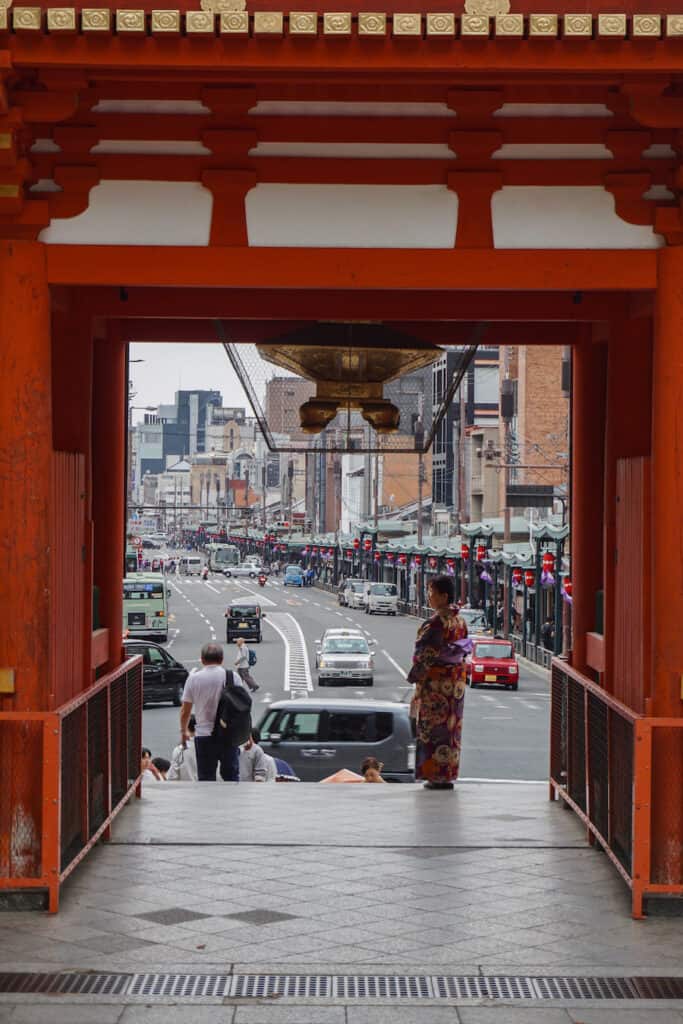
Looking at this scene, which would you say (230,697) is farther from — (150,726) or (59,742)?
(150,726)

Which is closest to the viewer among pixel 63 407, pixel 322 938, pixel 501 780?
pixel 322 938

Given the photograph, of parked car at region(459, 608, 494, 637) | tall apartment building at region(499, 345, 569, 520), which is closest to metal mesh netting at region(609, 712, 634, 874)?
parked car at region(459, 608, 494, 637)

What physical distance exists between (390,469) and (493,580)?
38.5 m

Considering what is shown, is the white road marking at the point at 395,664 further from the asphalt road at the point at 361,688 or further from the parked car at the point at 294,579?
the parked car at the point at 294,579

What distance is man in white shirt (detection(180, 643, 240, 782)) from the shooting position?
12656mm

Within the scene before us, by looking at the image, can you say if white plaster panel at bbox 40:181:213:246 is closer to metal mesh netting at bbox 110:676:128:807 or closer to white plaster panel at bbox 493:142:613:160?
white plaster panel at bbox 493:142:613:160

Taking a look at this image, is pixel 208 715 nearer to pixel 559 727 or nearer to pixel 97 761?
pixel 559 727

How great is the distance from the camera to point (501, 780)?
23.8 metres

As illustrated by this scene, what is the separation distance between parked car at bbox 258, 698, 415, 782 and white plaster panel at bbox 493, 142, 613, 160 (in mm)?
12485

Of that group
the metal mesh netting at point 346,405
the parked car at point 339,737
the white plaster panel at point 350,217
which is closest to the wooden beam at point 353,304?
the white plaster panel at point 350,217

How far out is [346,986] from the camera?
6.46m

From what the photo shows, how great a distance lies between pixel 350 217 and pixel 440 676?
14.2 feet

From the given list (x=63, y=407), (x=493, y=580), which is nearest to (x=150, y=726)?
(x=63, y=407)

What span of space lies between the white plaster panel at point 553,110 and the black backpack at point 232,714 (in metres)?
6.04
